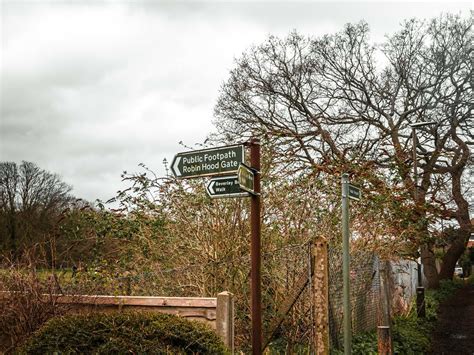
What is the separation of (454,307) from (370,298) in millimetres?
10814

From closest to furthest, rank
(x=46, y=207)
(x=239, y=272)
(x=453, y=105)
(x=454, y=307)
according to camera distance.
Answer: (x=239, y=272), (x=454, y=307), (x=453, y=105), (x=46, y=207)

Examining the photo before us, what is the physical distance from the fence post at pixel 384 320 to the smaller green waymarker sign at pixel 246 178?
Answer: 3.07 m

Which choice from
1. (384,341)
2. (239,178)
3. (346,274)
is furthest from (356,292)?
(239,178)

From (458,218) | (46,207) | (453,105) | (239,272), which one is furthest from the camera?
(46,207)

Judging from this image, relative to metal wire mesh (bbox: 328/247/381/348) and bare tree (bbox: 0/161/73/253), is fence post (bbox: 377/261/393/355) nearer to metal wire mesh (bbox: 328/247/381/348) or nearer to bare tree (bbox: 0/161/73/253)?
metal wire mesh (bbox: 328/247/381/348)

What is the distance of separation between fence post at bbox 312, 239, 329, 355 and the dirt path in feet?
14.8

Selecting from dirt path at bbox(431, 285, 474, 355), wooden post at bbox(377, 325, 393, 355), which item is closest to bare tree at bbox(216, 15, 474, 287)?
dirt path at bbox(431, 285, 474, 355)

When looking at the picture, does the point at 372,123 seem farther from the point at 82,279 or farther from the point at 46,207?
the point at 46,207

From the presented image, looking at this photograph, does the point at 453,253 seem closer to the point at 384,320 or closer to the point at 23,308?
the point at 384,320

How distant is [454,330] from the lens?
13391mm

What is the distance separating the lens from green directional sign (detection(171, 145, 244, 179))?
617 centimetres

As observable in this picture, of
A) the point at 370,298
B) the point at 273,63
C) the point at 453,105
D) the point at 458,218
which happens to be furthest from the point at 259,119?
the point at 370,298

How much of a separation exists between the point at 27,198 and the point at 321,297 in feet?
103

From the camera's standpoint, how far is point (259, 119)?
2109cm
